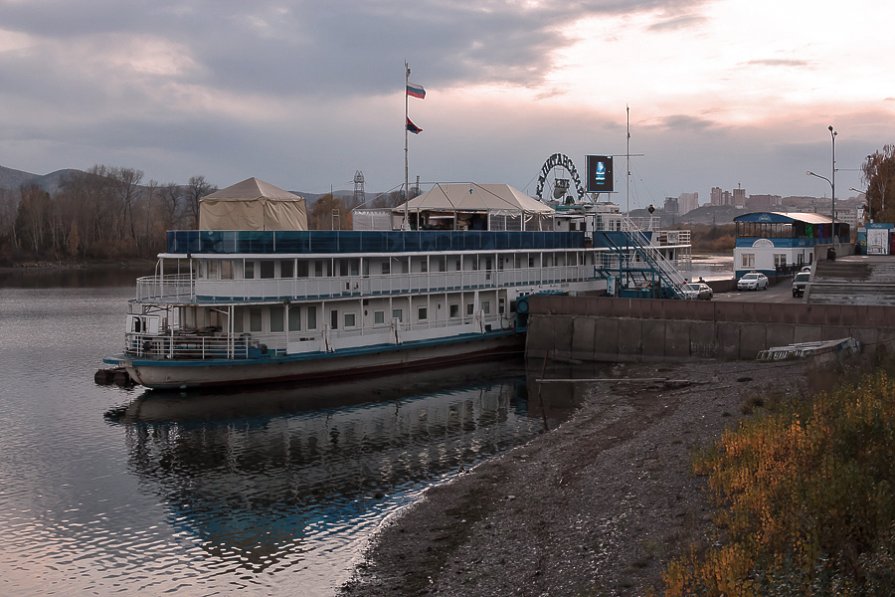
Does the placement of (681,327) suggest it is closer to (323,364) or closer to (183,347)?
(323,364)

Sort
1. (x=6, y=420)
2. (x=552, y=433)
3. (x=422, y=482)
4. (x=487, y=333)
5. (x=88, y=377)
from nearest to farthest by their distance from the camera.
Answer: (x=422, y=482), (x=552, y=433), (x=6, y=420), (x=88, y=377), (x=487, y=333)

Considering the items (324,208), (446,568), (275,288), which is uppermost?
(324,208)

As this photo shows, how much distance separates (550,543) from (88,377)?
2953cm

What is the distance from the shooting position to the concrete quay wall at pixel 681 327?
4106 centimetres

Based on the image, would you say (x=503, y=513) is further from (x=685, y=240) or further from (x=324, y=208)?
(x=324, y=208)

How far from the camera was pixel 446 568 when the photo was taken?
18703 millimetres

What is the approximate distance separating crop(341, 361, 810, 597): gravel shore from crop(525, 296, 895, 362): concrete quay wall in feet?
35.8

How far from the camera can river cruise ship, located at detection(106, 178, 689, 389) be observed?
37.9m

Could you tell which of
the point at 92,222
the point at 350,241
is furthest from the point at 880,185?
the point at 92,222

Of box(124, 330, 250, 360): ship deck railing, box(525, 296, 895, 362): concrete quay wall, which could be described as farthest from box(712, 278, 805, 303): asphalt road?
box(124, 330, 250, 360): ship deck railing

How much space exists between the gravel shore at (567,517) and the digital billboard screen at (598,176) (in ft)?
108

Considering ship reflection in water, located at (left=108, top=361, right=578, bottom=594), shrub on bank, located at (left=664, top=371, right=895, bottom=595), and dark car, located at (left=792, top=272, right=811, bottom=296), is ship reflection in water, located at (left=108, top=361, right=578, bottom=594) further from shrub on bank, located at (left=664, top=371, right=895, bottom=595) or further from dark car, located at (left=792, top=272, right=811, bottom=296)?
dark car, located at (left=792, top=272, right=811, bottom=296)

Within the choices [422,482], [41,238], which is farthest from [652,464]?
[41,238]

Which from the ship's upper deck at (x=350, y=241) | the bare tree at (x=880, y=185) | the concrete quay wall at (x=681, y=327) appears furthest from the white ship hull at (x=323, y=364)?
the bare tree at (x=880, y=185)
